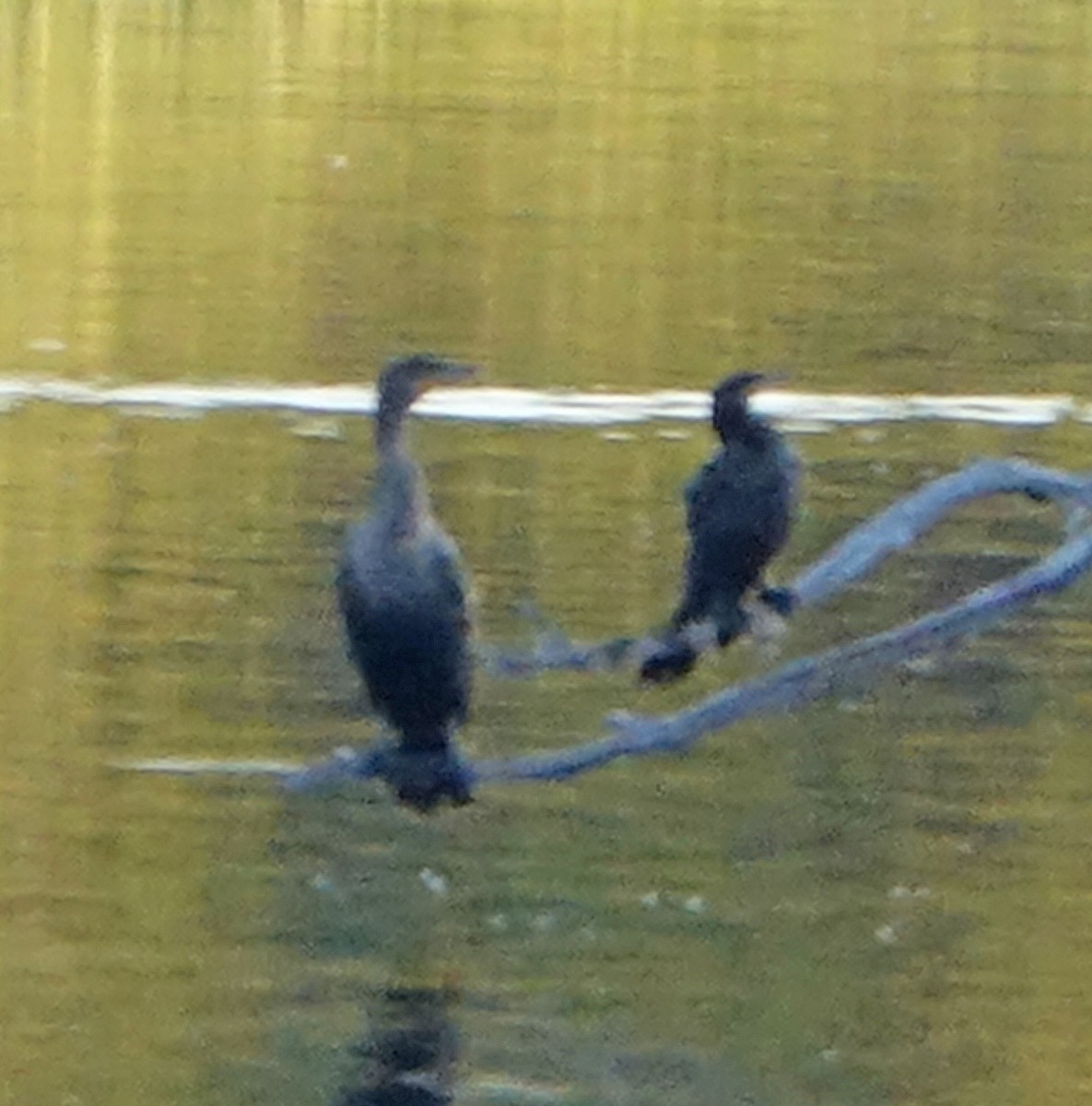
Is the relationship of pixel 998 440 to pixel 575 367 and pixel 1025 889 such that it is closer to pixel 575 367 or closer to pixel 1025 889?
pixel 575 367

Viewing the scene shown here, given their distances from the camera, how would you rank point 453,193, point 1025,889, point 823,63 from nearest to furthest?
point 1025,889
point 453,193
point 823,63

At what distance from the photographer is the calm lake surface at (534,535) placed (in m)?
2.89

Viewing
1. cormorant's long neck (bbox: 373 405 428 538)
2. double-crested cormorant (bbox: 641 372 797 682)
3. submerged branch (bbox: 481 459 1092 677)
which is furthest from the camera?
double-crested cormorant (bbox: 641 372 797 682)

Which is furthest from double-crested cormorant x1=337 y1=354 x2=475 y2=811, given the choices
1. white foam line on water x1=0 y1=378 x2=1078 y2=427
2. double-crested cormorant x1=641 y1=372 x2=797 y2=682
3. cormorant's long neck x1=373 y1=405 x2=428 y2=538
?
white foam line on water x1=0 y1=378 x2=1078 y2=427

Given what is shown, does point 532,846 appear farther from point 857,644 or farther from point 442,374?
point 857,644

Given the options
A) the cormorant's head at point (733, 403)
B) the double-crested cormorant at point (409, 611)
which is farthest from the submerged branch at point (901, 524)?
the cormorant's head at point (733, 403)

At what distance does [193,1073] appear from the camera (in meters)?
2.73

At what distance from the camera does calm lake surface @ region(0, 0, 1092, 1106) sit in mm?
2887

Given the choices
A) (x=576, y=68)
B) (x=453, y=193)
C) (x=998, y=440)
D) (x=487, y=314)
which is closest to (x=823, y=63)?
(x=576, y=68)

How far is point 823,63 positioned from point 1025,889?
197 inches

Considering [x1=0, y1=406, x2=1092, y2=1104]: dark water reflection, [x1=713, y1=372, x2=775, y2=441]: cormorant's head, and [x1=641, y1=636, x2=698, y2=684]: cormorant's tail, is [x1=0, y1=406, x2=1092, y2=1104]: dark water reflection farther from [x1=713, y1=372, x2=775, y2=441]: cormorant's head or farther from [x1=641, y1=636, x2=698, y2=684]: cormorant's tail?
[x1=713, y1=372, x2=775, y2=441]: cormorant's head

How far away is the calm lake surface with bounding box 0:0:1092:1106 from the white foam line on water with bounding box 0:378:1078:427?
5 centimetres

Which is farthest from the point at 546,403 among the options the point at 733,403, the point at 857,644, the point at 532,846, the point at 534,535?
the point at 857,644

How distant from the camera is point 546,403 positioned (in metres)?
5.42
